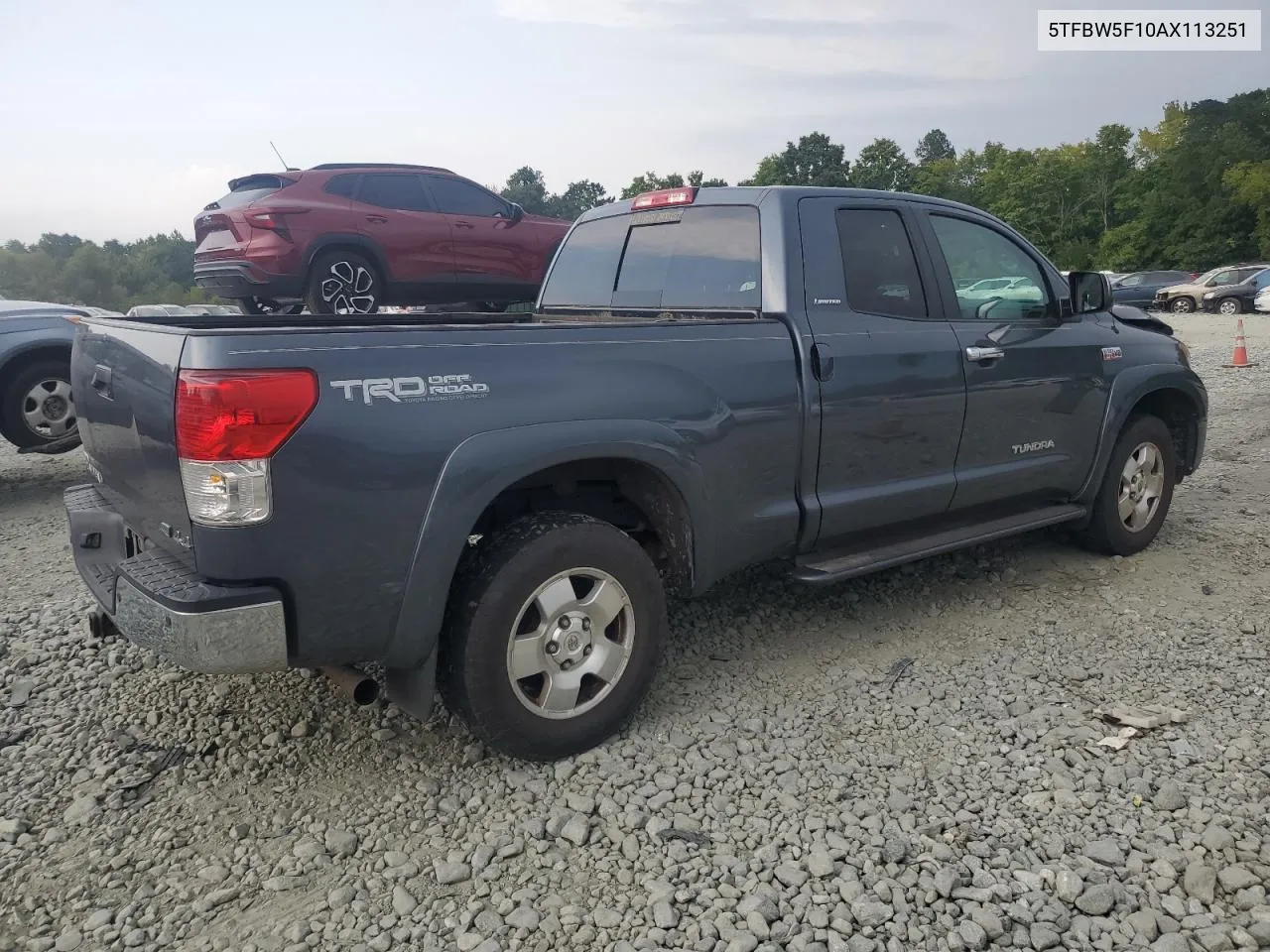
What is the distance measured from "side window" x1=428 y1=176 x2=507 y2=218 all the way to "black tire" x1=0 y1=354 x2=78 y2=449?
3826 millimetres

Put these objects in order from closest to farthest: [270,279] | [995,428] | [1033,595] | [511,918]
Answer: [511,918], [995,428], [1033,595], [270,279]

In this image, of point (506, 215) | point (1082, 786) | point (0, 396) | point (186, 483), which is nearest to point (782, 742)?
point (1082, 786)

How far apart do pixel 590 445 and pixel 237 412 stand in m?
1.07

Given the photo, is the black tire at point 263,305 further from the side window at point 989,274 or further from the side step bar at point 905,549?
the side step bar at point 905,549

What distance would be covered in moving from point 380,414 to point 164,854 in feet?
4.67

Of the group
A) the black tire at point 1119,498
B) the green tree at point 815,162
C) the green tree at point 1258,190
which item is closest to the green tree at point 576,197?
the green tree at point 815,162

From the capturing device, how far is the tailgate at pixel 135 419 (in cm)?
267

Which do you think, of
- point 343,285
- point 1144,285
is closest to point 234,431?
point 343,285

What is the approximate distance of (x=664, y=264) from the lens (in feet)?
14.3

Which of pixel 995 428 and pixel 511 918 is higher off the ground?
pixel 995 428

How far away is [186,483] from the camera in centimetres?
260

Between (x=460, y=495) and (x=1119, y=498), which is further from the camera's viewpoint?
(x=1119, y=498)

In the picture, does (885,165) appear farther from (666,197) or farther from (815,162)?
(666,197)

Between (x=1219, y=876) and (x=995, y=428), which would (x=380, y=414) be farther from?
(x=995, y=428)
